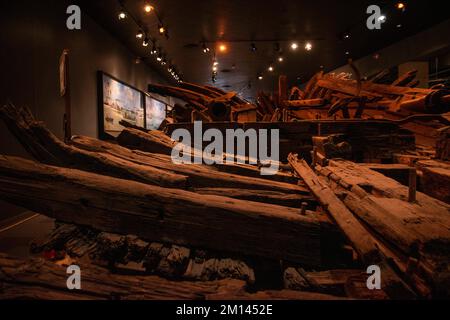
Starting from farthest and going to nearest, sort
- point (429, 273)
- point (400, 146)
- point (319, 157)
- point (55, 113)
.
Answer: point (55, 113), point (400, 146), point (319, 157), point (429, 273)

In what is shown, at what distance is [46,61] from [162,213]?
5438 millimetres

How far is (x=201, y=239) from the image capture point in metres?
2.15

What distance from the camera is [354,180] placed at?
2.94 m

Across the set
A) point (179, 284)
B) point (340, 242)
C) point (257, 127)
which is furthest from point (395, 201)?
point (257, 127)

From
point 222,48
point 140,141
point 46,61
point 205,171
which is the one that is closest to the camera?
point 205,171

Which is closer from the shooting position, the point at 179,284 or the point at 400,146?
the point at 179,284

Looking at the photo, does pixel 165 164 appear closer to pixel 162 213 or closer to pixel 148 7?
pixel 162 213

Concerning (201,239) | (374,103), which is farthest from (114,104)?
(201,239)

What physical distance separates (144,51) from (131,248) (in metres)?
10.8

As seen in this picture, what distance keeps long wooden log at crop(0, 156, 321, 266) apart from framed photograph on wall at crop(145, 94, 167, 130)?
10.6 meters

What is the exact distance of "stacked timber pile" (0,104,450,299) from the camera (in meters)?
1.61

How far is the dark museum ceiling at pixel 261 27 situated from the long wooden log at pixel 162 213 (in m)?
6.34
